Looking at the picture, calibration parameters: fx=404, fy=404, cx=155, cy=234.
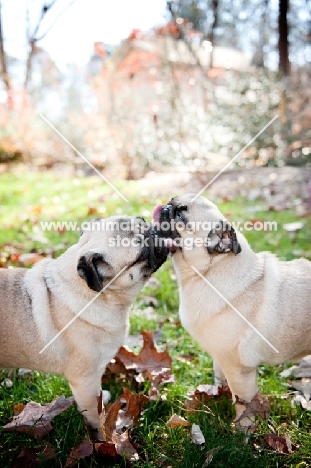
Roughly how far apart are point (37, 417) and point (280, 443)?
173 centimetres

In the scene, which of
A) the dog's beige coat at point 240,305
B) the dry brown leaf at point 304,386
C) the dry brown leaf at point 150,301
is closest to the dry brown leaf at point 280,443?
the dog's beige coat at point 240,305

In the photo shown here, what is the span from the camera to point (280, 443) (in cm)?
276

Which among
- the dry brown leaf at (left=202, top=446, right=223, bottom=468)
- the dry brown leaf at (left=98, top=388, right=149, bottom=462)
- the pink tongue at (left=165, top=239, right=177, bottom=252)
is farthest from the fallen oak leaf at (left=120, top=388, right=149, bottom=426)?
the pink tongue at (left=165, top=239, right=177, bottom=252)

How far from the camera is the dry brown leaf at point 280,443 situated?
108 inches

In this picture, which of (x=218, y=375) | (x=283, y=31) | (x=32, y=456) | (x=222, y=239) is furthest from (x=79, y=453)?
(x=283, y=31)

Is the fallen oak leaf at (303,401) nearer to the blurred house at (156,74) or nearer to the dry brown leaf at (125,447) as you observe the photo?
the dry brown leaf at (125,447)

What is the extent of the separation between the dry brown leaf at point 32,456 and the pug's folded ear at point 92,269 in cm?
109

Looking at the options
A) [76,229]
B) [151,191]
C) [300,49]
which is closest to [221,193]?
[151,191]

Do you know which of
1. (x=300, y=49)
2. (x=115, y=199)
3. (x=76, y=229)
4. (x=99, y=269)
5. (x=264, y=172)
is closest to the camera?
(x=99, y=269)

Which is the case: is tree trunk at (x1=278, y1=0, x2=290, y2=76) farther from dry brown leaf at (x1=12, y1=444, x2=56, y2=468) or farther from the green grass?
dry brown leaf at (x1=12, y1=444, x2=56, y2=468)

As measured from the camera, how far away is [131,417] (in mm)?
3053

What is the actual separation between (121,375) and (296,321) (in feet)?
5.32

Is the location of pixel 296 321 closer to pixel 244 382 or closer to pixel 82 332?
pixel 244 382

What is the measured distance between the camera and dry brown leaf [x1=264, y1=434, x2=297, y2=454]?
8.97 feet
